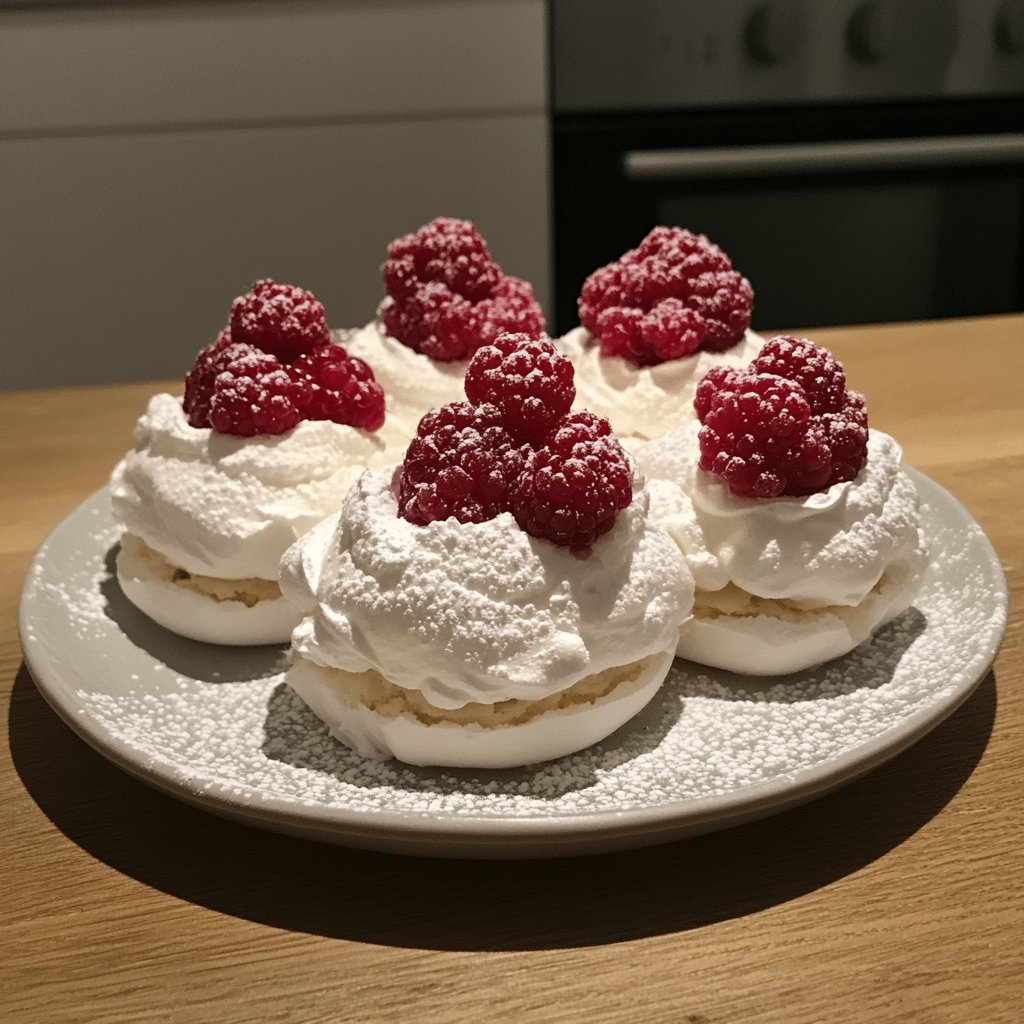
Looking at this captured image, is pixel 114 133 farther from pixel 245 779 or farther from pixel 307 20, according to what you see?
pixel 245 779

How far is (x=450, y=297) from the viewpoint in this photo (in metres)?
1.51

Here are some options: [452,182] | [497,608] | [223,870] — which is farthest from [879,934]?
[452,182]

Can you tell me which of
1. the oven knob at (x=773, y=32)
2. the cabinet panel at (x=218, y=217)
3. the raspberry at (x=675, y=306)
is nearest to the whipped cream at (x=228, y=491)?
the raspberry at (x=675, y=306)

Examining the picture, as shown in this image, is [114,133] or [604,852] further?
[114,133]

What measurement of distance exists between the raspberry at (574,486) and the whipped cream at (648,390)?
39 centimetres

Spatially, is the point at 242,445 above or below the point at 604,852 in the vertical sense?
above

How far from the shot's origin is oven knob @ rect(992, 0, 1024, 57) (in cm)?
270

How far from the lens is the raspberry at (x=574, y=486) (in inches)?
40.5

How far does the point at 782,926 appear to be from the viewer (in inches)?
35.3

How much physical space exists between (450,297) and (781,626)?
0.59 metres

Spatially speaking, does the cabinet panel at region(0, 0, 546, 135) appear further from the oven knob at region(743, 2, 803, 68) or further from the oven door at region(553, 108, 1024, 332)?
the oven knob at region(743, 2, 803, 68)

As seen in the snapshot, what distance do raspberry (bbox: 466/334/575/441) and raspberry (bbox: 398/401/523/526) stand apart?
0.05 ft

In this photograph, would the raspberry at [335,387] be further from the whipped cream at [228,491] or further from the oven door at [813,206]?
the oven door at [813,206]

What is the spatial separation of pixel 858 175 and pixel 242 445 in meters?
1.88
